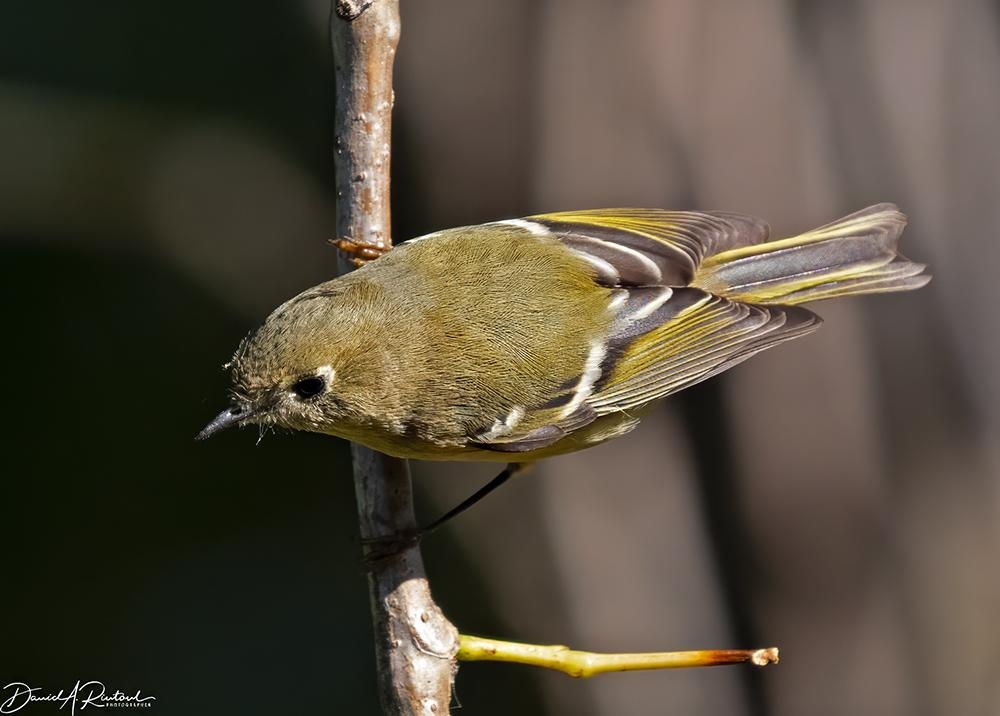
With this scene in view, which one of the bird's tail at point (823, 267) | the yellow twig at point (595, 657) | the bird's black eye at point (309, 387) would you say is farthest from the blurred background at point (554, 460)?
the yellow twig at point (595, 657)

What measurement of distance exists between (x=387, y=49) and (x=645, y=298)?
2.36 feet

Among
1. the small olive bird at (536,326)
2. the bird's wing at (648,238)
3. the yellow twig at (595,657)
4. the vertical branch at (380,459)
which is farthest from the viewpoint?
the bird's wing at (648,238)

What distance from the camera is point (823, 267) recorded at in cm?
259

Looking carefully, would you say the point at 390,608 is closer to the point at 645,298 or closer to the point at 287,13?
the point at 645,298

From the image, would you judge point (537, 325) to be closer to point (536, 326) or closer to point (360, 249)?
point (536, 326)

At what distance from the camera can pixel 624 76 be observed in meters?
3.31

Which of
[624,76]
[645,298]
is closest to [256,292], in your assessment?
[624,76]

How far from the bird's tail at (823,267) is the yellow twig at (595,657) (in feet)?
3.32

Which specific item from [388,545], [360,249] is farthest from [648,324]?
[388,545]

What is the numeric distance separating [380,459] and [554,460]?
1114 mm

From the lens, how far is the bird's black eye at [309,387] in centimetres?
212

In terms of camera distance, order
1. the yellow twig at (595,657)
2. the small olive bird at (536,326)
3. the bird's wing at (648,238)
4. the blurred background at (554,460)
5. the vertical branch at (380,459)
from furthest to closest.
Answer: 1. the blurred background at (554,460)
2. the bird's wing at (648,238)
3. the small olive bird at (536,326)
4. the vertical branch at (380,459)
5. the yellow twig at (595,657)
